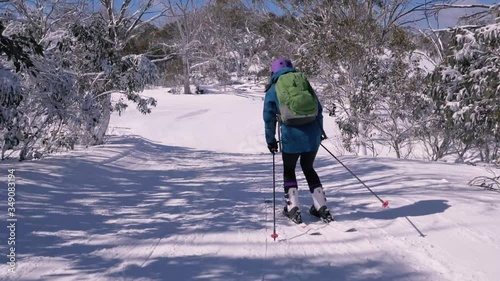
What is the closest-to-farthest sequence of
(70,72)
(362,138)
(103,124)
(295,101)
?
(295,101)
(70,72)
(103,124)
(362,138)

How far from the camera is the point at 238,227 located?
170 inches

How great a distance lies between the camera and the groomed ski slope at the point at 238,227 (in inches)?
129

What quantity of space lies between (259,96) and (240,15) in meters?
6.15

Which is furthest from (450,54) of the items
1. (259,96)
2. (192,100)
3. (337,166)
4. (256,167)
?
(259,96)

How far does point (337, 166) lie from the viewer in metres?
8.13

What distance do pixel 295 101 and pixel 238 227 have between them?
1225 millimetres

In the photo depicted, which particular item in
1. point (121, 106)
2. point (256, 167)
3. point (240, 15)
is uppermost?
point (240, 15)

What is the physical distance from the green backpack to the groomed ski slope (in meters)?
0.96

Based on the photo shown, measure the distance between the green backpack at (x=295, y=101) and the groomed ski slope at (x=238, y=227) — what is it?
964 millimetres

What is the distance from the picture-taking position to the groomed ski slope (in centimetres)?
329

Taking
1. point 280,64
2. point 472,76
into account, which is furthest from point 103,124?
point 280,64

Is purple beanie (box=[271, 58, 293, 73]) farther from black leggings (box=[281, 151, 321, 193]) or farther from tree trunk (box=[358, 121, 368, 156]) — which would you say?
tree trunk (box=[358, 121, 368, 156])

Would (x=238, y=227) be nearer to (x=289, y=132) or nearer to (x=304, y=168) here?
(x=304, y=168)

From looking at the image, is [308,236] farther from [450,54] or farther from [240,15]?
[240,15]
